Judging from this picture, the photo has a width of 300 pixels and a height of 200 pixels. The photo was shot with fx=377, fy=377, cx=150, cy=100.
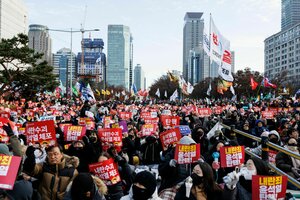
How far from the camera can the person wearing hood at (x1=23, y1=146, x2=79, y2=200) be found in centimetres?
436

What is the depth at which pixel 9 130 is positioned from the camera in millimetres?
7660

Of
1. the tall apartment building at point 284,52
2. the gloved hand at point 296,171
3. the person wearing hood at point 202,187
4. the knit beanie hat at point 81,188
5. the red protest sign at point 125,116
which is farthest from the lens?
the tall apartment building at point 284,52

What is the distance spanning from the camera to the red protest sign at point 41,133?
6.94m

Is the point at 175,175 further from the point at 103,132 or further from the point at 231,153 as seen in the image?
the point at 103,132

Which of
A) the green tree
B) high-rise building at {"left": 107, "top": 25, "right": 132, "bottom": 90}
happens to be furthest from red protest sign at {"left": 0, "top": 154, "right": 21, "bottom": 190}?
high-rise building at {"left": 107, "top": 25, "right": 132, "bottom": 90}

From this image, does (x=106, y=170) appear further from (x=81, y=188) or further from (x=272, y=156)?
(x=272, y=156)

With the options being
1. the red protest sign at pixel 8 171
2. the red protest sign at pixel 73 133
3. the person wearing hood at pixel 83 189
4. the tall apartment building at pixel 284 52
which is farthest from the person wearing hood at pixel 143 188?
the tall apartment building at pixel 284 52

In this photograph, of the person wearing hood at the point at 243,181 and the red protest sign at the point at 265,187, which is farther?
→ the red protest sign at the point at 265,187

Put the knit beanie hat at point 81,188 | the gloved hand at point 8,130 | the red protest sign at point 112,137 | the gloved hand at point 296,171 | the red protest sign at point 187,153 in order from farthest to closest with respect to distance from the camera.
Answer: the red protest sign at point 112,137
the gloved hand at point 8,130
the gloved hand at point 296,171
the red protest sign at point 187,153
the knit beanie hat at point 81,188

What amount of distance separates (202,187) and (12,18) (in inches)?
3897

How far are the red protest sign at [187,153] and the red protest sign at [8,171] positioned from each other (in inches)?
90.5

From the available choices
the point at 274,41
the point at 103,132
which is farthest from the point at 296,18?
the point at 103,132

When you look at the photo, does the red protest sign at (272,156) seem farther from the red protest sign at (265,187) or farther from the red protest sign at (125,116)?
the red protest sign at (125,116)

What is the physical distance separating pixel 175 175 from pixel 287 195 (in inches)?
54.6
